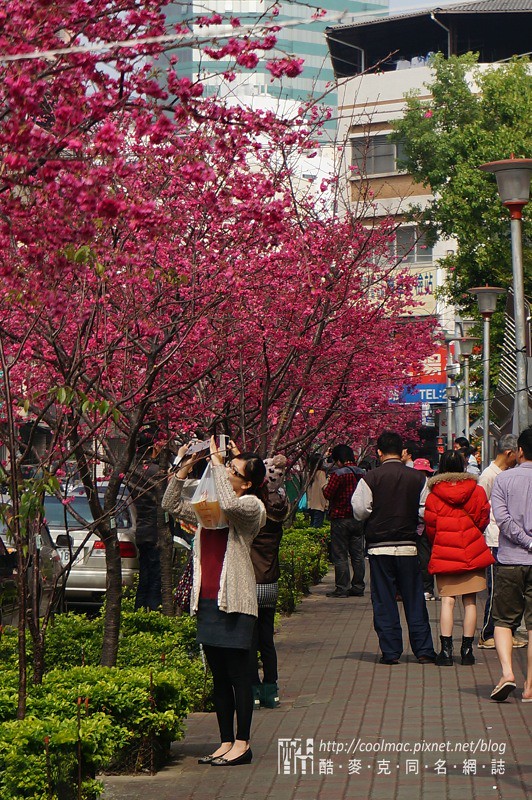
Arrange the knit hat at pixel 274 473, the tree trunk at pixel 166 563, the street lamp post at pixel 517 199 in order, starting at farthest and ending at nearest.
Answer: the street lamp post at pixel 517 199 → the tree trunk at pixel 166 563 → the knit hat at pixel 274 473

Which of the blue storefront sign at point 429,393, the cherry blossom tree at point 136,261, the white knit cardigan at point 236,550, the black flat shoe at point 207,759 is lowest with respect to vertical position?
the black flat shoe at point 207,759

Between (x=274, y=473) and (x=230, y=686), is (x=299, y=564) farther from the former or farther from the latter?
(x=230, y=686)

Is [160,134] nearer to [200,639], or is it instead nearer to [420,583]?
[200,639]

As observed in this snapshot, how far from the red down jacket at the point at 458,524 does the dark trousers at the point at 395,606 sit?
13.2 inches

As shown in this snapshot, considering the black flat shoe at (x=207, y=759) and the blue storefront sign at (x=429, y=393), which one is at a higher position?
the blue storefront sign at (x=429, y=393)

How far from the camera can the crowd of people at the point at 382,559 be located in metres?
7.71

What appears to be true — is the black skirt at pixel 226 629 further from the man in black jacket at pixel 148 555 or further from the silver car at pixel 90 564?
the silver car at pixel 90 564

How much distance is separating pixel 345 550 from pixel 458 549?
7594 mm

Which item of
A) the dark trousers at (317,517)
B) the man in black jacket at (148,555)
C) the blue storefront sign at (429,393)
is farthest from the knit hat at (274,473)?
the blue storefront sign at (429,393)

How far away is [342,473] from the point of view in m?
18.9

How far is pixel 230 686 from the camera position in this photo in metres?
7.87

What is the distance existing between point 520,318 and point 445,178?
74.8ft

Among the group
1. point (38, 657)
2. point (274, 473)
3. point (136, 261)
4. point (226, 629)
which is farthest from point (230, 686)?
point (274, 473)

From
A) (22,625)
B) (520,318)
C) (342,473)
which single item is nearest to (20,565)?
(22,625)
